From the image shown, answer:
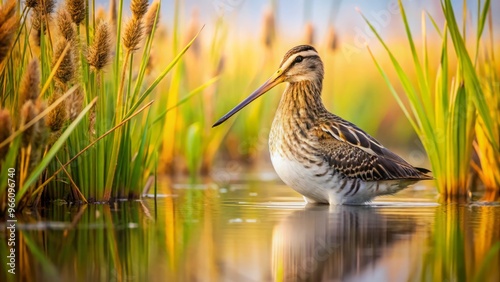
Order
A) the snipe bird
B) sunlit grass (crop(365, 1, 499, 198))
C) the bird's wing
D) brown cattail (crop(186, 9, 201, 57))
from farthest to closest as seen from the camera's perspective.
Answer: brown cattail (crop(186, 9, 201, 57)) → sunlit grass (crop(365, 1, 499, 198)) → the bird's wing → the snipe bird

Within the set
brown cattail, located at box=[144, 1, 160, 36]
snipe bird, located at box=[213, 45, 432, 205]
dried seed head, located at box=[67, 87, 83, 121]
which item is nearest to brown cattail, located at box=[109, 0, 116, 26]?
brown cattail, located at box=[144, 1, 160, 36]

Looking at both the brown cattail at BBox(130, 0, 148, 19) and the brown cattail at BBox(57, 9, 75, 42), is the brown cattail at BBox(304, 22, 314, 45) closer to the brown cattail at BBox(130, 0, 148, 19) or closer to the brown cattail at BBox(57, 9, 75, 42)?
the brown cattail at BBox(130, 0, 148, 19)

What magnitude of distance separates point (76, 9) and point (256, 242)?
3.27 meters

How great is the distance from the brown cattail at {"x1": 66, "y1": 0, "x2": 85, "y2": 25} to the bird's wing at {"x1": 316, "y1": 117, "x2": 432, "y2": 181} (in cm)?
307

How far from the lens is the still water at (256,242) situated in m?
6.09

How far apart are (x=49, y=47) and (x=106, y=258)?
3.52 metres

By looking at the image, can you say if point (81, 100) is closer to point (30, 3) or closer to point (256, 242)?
point (30, 3)

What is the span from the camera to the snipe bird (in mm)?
10500

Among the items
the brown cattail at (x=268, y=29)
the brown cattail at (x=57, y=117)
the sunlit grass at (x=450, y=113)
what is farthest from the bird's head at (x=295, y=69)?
the brown cattail at (x=268, y=29)

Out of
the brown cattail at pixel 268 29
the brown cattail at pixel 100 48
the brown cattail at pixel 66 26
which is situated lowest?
the brown cattail at pixel 100 48

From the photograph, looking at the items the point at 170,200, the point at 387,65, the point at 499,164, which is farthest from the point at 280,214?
the point at 387,65

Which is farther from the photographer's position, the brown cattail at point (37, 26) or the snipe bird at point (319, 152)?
the snipe bird at point (319, 152)

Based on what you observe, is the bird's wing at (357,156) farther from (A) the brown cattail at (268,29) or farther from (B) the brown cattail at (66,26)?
(A) the brown cattail at (268,29)

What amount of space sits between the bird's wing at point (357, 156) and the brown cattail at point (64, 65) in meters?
3.09
